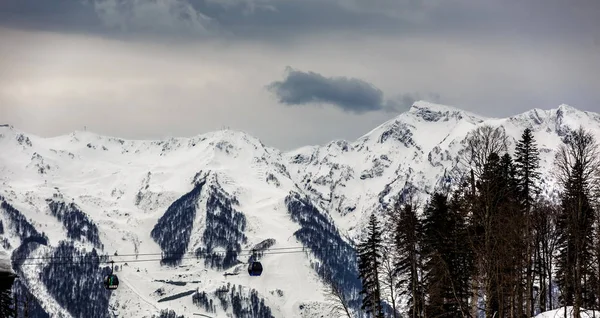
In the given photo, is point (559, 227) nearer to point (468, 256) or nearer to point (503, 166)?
point (503, 166)

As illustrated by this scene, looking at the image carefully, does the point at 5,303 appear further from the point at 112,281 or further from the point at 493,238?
the point at 112,281

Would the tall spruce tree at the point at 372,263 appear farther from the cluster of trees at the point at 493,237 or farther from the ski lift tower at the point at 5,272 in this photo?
the ski lift tower at the point at 5,272

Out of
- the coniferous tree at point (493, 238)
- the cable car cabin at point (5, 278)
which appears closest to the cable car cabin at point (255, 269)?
the coniferous tree at point (493, 238)

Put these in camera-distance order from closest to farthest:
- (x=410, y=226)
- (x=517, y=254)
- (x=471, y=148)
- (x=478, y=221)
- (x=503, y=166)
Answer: (x=471, y=148), (x=478, y=221), (x=517, y=254), (x=410, y=226), (x=503, y=166)

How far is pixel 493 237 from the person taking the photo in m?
51.6

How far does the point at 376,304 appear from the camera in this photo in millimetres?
75938

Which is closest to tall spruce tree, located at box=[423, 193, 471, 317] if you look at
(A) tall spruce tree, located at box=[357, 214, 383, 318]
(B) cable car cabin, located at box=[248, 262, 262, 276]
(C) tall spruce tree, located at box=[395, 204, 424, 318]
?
(C) tall spruce tree, located at box=[395, 204, 424, 318]

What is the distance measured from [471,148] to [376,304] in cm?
2887

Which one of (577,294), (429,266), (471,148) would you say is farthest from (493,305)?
(471,148)

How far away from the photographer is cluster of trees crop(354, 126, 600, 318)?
5153 cm

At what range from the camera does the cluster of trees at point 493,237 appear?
51.5 meters

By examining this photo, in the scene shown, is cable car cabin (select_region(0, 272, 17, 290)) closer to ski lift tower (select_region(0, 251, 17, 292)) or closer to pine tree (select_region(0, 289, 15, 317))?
ski lift tower (select_region(0, 251, 17, 292))

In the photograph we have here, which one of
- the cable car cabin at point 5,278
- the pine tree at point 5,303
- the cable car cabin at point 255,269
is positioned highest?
the cable car cabin at point 255,269

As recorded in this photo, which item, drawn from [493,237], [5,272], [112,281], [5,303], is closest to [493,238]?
[493,237]
